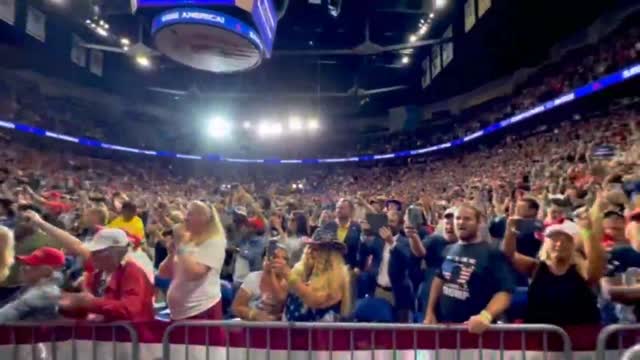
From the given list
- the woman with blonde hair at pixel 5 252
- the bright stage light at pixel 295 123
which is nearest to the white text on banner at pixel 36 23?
the bright stage light at pixel 295 123

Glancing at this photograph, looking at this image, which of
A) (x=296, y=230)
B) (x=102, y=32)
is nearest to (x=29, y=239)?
(x=296, y=230)

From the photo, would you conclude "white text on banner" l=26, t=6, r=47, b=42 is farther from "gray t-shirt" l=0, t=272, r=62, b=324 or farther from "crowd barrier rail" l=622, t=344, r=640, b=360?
"crowd barrier rail" l=622, t=344, r=640, b=360

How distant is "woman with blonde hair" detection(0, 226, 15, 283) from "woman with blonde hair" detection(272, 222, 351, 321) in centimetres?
205

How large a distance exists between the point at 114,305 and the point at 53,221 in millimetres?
3742

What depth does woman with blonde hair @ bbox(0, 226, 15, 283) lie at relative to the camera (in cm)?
456

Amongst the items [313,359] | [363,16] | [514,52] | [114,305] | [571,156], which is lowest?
[313,359]

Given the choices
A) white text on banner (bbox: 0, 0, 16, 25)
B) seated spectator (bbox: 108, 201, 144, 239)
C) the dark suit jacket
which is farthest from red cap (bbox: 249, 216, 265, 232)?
white text on banner (bbox: 0, 0, 16, 25)

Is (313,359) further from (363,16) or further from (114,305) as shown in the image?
(363,16)

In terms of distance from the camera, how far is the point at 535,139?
2127cm

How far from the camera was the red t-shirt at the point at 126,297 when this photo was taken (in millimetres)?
3898

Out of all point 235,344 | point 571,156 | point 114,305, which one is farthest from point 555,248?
point 571,156

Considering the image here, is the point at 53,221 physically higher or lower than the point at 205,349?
higher

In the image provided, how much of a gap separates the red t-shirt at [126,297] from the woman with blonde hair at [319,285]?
99 cm

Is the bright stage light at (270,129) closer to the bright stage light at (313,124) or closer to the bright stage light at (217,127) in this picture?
the bright stage light at (313,124)
